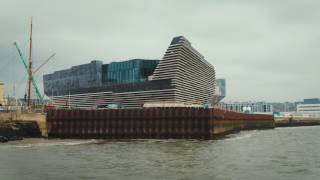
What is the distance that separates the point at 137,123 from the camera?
283 feet

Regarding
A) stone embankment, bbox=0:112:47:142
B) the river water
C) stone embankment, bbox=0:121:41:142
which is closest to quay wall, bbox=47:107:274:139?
stone embankment, bbox=0:112:47:142

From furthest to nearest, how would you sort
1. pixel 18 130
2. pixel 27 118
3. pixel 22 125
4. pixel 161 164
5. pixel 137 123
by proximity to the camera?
pixel 137 123, pixel 27 118, pixel 22 125, pixel 18 130, pixel 161 164

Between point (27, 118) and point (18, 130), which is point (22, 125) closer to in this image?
point (27, 118)

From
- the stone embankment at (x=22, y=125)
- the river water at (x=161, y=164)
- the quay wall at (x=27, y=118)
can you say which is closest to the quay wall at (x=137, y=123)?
the quay wall at (x=27, y=118)

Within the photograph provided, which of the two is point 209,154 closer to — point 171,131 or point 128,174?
point 128,174

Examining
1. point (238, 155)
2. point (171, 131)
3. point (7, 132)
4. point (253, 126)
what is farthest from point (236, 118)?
point (238, 155)

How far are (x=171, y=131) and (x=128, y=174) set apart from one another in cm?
4635

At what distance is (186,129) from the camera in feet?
272

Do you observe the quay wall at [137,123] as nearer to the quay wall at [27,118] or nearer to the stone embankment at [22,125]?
the quay wall at [27,118]

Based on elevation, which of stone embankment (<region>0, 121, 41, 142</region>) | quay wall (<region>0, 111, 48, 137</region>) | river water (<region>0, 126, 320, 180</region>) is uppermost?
quay wall (<region>0, 111, 48, 137</region>)

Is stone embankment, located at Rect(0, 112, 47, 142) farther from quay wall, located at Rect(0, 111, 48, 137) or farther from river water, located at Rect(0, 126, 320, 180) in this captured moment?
river water, located at Rect(0, 126, 320, 180)

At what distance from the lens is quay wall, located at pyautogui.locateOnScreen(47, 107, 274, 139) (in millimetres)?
82500

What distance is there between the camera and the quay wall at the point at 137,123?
271 ft

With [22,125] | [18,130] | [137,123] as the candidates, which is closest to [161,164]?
[137,123]
